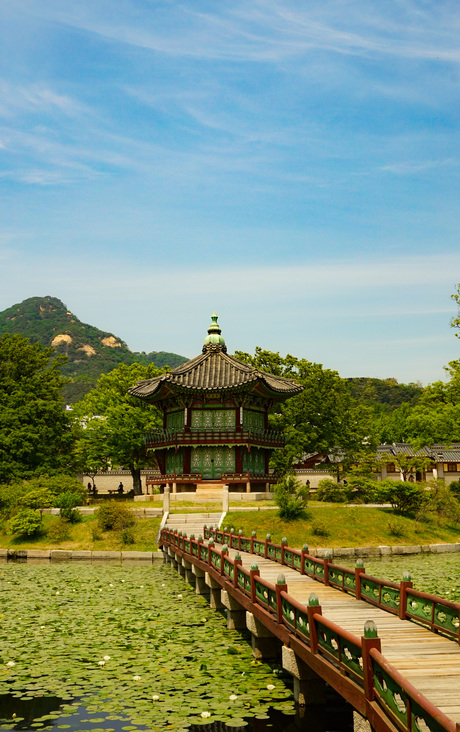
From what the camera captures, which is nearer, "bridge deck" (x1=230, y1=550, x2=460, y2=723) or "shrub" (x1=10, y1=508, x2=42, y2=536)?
"bridge deck" (x1=230, y1=550, x2=460, y2=723)

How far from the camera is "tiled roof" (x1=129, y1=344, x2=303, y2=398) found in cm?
4156

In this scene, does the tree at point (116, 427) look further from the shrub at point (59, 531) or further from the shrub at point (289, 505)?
the shrub at point (289, 505)

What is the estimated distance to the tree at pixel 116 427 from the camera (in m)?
49.4

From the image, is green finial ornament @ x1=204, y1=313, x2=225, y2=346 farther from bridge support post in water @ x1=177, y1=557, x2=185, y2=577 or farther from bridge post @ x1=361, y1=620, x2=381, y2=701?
bridge post @ x1=361, y1=620, x2=381, y2=701

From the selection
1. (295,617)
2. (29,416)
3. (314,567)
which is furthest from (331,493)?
(295,617)

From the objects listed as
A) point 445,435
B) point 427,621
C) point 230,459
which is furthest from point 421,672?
point 445,435

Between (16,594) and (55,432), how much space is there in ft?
87.2

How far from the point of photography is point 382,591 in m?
11.8

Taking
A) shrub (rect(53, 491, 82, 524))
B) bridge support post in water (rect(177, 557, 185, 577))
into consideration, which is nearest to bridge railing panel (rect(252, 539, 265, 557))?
bridge support post in water (rect(177, 557, 185, 577))

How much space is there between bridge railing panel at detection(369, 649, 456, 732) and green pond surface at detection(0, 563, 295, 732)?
2.94 meters

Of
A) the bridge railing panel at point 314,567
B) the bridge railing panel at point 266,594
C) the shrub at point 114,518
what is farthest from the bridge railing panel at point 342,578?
the shrub at point 114,518

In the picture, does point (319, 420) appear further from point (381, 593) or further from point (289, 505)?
point (381, 593)

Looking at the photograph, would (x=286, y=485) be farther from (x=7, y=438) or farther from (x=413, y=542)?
(x=7, y=438)

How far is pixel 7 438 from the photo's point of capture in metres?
44.0
